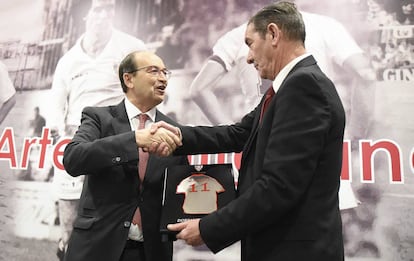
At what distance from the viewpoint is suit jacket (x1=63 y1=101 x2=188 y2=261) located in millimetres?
1322

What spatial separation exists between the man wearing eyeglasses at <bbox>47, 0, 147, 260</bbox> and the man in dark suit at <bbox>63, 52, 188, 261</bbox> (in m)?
1.27

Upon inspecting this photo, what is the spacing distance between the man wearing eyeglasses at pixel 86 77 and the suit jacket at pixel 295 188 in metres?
1.86

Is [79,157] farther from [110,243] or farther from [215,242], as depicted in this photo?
[215,242]

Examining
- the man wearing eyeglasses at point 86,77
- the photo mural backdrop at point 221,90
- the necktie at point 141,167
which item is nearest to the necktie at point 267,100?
the necktie at point 141,167

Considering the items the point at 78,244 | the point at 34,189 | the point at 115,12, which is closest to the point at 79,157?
the point at 78,244

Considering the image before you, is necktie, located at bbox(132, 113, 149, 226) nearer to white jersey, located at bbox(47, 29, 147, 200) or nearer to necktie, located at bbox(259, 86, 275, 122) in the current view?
necktie, located at bbox(259, 86, 275, 122)

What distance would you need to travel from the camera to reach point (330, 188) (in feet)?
3.38

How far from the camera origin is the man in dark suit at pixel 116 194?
133cm

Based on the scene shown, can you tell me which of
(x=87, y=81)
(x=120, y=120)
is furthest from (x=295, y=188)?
(x=87, y=81)

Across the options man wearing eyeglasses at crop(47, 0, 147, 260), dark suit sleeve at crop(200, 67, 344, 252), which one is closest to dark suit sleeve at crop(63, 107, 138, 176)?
dark suit sleeve at crop(200, 67, 344, 252)

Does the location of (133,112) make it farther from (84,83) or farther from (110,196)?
(84,83)

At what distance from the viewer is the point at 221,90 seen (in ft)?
8.19

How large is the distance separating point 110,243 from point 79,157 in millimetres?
331

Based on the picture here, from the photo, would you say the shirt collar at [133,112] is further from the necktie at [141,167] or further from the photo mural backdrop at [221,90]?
the photo mural backdrop at [221,90]
